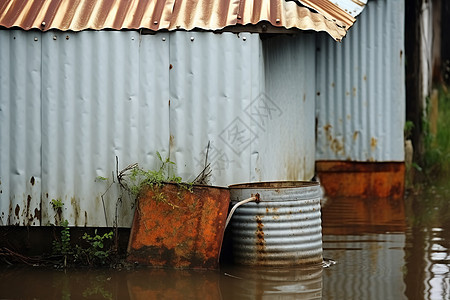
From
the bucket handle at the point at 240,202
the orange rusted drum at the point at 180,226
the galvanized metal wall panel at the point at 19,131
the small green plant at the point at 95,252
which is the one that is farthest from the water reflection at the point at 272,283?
the galvanized metal wall panel at the point at 19,131

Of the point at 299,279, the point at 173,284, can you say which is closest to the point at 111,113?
the point at 173,284

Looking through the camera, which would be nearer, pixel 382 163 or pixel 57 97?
pixel 57 97

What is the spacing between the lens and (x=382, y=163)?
10.5m

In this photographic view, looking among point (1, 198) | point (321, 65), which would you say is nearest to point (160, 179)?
point (1, 198)

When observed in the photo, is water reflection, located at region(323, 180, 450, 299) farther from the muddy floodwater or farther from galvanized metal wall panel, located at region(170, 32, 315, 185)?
galvanized metal wall panel, located at region(170, 32, 315, 185)

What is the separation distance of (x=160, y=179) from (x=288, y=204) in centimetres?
115

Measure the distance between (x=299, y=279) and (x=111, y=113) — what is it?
2288 millimetres

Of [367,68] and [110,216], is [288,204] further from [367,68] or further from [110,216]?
[367,68]

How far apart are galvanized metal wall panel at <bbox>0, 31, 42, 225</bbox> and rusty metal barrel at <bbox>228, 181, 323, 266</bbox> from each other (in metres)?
1.90

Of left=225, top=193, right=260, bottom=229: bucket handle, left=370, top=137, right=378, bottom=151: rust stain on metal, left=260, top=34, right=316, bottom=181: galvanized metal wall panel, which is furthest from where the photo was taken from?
left=370, top=137, right=378, bottom=151: rust stain on metal

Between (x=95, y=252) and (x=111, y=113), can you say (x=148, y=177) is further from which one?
(x=95, y=252)

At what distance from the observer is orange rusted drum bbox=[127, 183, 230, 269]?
6.53 m

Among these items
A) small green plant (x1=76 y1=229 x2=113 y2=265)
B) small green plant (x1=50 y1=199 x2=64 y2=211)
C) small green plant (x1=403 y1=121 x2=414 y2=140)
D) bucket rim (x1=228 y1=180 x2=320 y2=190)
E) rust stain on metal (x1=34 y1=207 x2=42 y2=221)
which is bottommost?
small green plant (x1=76 y1=229 x2=113 y2=265)

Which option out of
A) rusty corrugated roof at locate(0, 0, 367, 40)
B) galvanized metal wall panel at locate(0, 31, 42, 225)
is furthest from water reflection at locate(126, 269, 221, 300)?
rusty corrugated roof at locate(0, 0, 367, 40)
